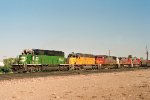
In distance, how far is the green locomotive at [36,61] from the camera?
4116cm

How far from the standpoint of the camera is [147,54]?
120938 mm

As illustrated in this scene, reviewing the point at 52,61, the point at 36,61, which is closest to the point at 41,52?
the point at 36,61

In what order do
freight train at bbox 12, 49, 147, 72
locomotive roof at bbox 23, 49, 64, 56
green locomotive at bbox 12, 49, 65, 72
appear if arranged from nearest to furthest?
green locomotive at bbox 12, 49, 65, 72 < freight train at bbox 12, 49, 147, 72 < locomotive roof at bbox 23, 49, 64, 56

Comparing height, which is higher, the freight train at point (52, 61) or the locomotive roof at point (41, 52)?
the locomotive roof at point (41, 52)

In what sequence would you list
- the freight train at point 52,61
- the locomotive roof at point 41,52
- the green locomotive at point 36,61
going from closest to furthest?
1. the green locomotive at point 36,61
2. the freight train at point 52,61
3. the locomotive roof at point 41,52

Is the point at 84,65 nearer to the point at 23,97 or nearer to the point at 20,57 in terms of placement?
the point at 20,57

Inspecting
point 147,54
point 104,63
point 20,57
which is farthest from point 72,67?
point 147,54

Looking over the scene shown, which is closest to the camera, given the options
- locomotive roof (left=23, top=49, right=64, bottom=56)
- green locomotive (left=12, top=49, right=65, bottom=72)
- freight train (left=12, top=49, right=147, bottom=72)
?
green locomotive (left=12, top=49, right=65, bottom=72)

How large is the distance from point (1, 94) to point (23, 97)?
71.7 inches

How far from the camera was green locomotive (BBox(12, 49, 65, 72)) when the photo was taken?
41156mm

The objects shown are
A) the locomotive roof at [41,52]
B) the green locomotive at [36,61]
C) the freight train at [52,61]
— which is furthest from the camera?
A: the locomotive roof at [41,52]

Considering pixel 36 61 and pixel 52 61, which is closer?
pixel 36 61

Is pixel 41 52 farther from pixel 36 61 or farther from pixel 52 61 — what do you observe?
pixel 52 61

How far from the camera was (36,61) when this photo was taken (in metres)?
42.5
